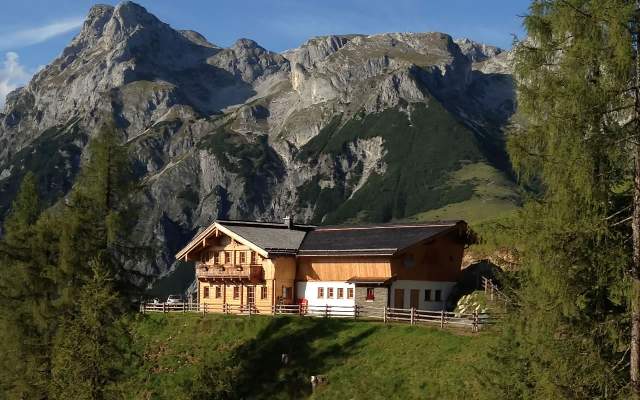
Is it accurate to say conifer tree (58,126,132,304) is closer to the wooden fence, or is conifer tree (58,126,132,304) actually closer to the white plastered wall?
the wooden fence

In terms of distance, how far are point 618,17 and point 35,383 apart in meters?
32.3

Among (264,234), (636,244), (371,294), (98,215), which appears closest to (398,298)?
(371,294)

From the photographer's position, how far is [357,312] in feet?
162

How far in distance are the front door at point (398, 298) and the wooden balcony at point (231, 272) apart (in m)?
11.6

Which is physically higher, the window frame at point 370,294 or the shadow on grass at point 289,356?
the window frame at point 370,294

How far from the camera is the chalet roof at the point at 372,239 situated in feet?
172

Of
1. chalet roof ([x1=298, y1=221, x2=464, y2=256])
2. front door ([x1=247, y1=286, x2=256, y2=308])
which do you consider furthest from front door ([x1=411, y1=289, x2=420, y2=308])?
front door ([x1=247, y1=286, x2=256, y2=308])

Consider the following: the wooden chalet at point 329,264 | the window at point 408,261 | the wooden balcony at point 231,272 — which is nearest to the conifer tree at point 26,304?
the wooden chalet at point 329,264

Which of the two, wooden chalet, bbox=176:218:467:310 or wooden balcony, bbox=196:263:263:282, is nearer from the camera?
wooden chalet, bbox=176:218:467:310

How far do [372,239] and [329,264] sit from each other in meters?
3.89

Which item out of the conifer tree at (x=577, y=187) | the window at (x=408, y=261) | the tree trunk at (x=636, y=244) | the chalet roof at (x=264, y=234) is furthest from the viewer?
the chalet roof at (x=264, y=234)

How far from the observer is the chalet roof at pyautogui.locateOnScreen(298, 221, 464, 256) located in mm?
52469

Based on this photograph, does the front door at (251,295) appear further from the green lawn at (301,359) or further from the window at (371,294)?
the window at (371,294)

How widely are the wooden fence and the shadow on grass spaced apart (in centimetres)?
228
